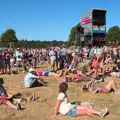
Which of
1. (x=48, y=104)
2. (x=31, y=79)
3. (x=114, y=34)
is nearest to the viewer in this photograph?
(x=48, y=104)

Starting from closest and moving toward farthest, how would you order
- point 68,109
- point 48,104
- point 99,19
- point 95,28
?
point 68,109 → point 48,104 → point 95,28 → point 99,19

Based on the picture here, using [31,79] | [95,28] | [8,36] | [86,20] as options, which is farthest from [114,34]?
[31,79]

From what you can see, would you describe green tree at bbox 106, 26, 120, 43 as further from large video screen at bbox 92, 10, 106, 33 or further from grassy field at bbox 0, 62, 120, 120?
grassy field at bbox 0, 62, 120, 120

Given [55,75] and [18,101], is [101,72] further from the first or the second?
[18,101]

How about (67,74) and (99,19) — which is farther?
(99,19)

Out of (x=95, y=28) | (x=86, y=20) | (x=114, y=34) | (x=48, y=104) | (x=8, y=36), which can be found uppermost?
(x=86, y=20)

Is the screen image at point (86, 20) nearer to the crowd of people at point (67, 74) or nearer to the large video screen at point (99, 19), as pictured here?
the large video screen at point (99, 19)

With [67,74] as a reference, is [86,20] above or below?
above

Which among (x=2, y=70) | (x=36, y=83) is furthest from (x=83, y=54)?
(x=36, y=83)

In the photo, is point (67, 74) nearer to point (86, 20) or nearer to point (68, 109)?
point (68, 109)

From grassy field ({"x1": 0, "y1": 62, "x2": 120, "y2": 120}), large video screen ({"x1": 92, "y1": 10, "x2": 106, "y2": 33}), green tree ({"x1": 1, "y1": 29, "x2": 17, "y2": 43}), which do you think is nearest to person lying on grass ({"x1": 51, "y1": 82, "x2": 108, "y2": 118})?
grassy field ({"x1": 0, "y1": 62, "x2": 120, "y2": 120})

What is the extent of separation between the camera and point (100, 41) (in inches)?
1267

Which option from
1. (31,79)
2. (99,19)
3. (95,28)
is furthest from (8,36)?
(31,79)

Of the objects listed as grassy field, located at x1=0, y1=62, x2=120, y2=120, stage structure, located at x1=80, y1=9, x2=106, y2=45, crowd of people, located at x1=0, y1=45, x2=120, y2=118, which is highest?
stage structure, located at x1=80, y1=9, x2=106, y2=45
